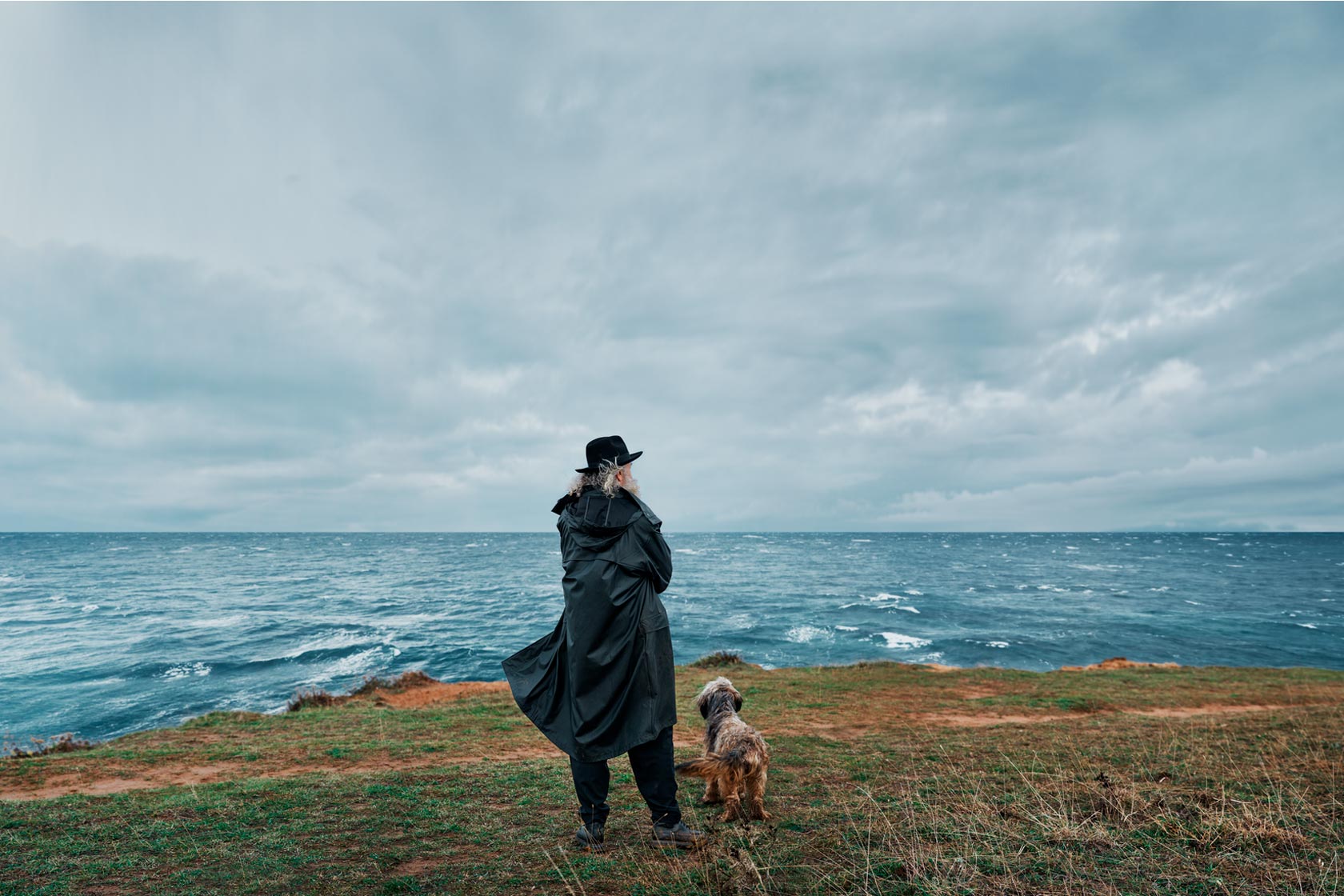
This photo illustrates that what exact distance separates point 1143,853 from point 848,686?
40.8 ft

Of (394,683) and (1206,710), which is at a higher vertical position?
(1206,710)

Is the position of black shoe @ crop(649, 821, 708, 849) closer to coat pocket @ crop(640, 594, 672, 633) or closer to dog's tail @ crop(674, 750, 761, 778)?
dog's tail @ crop(674, 750, 761, 778)

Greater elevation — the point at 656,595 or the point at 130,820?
the point at 656,595

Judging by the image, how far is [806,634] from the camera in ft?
114

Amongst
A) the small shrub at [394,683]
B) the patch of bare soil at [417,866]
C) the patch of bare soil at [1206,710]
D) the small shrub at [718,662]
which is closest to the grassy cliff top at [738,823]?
the patch of bare soil at [417,866]

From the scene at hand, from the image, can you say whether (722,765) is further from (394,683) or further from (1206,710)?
(394,683)

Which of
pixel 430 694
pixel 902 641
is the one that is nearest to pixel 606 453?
pixel 430 694

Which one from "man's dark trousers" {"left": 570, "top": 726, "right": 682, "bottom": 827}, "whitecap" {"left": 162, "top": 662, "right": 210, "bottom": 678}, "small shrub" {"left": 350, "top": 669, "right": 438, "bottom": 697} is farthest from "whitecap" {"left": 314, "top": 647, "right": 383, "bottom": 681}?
"man's dark trousers" {"left": 570, "top": 726, "right": 682, "bottom": 827}

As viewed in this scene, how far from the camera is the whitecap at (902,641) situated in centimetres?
3161

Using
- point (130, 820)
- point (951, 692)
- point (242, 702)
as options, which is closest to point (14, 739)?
point (242, 702)

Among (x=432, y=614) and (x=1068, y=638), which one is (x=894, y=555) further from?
(x=432, y=614)

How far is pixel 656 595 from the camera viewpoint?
16.0 ft

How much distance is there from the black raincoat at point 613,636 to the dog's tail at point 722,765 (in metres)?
1.08

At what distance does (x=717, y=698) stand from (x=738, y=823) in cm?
135
